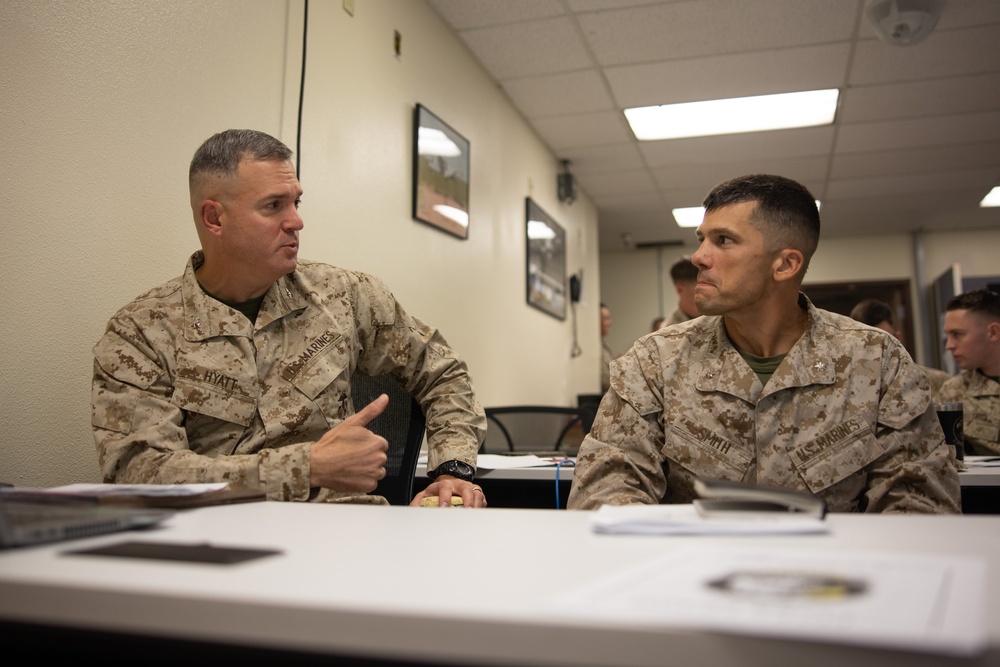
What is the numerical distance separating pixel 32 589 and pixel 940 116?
5.11m

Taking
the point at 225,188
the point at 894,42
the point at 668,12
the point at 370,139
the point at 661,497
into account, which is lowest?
the point at 661,497

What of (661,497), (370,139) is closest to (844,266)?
(370,139)

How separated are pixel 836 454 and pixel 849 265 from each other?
22.8 ft

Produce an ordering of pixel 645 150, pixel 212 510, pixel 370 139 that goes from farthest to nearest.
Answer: pixel 645 150 < pixel 370 139 < pixel 212 510

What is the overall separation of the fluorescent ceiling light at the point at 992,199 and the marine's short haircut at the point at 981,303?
10.3 feet

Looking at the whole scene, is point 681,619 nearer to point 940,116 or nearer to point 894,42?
point 894,42

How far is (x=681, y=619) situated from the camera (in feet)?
1.52

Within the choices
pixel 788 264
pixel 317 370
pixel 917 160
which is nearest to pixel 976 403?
pixel 788 264

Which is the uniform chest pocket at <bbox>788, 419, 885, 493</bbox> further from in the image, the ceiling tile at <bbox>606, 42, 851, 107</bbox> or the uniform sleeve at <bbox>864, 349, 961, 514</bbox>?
the ceiling tile at <bbox>606, 42, 851, 107</bbox>

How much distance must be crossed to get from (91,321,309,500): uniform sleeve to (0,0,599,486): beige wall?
0.27 metres

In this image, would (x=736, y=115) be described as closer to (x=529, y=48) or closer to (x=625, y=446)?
(x=529, y=48)

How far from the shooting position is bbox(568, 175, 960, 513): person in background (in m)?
1.44

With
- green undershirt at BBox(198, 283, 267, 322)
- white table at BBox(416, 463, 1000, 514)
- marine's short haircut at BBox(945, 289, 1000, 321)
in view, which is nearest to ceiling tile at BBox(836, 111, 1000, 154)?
marine's short haircut at BBox(945, 289, 1000, 321)

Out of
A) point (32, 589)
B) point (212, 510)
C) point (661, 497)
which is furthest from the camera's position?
point (661, 497)
